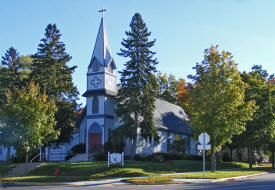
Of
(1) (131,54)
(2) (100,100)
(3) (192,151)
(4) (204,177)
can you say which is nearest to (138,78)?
(1) (131,54)

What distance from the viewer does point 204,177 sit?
Result: 79.3ft

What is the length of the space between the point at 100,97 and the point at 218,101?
14.4 meters

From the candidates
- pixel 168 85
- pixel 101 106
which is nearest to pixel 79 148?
pixel 101 106

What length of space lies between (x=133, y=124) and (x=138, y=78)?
4.77 metres

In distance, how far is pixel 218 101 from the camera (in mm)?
30656

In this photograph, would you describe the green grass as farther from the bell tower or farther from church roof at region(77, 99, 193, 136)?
church roof at region(77, 99, 193, 136)

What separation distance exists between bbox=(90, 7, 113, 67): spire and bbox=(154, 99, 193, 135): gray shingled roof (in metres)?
9.26

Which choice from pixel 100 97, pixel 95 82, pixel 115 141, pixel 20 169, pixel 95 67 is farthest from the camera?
pixel 95 67

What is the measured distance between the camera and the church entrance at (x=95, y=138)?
39.3 m

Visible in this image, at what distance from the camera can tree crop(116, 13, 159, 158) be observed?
118ft

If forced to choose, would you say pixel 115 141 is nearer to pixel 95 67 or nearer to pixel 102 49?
pixel 95 67

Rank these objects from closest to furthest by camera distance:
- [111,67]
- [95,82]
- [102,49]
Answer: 1. [95,82]
2. [102,49]
3. [111,67]

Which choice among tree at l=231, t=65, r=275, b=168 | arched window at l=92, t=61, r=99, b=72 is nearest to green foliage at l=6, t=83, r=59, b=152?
arched window at l=92, t=61, r=99, b=72

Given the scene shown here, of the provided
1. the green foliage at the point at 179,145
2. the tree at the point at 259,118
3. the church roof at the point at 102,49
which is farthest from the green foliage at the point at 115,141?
the tree at the point at 259,118
